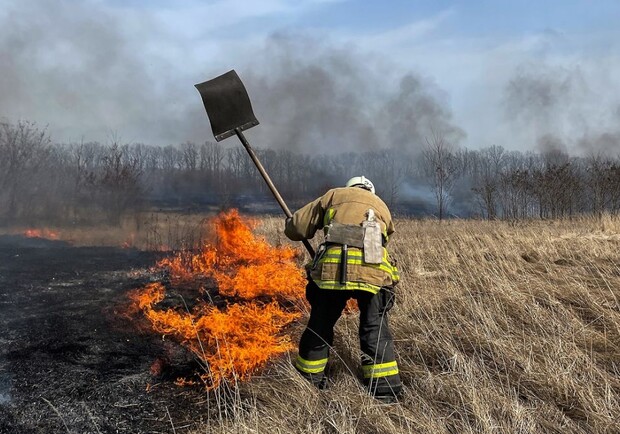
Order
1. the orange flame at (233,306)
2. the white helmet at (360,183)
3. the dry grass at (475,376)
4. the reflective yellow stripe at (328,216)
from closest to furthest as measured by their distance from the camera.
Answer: the dry grass at (475,376) → the reflective yellow stripe at (328,216) → the white helmet at (360,183) → the orange flame at (233,306)

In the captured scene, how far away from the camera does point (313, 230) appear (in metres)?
3.80

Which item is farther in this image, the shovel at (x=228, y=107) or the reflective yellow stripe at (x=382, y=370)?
the shovel at (x=228, y=107)

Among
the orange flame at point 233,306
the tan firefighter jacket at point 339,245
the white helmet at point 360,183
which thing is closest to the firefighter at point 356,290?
the tan firefighter jacket at point 339,245

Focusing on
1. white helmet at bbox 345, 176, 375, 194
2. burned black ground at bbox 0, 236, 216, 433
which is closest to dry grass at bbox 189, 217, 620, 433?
burned black ground at bbox 0, 236, 216, 433

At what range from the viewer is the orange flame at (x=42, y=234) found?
13.8 m

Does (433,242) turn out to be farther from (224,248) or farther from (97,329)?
(97,329)

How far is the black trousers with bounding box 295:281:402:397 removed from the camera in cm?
336

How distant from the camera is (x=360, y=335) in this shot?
3469mm

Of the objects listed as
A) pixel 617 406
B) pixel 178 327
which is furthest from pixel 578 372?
pixel 178 327

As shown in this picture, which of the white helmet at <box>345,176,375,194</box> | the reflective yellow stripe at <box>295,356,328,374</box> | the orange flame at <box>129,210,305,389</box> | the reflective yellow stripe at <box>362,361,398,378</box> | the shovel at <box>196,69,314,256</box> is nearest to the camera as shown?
the reflective yellow stripe at <box>362,361,398,378</box>

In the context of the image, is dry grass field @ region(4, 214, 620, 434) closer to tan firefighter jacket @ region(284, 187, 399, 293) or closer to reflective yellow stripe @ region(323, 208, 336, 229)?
tan firefighter jacket @ region(284, 187, 399, 293)

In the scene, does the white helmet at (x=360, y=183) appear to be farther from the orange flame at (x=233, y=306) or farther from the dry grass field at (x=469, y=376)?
the orange flame at (x=233, y=306)

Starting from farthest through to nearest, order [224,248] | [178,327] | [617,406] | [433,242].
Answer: [433,242] < [224,248] < [178,327] < [617,406]

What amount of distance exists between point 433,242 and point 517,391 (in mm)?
7986
